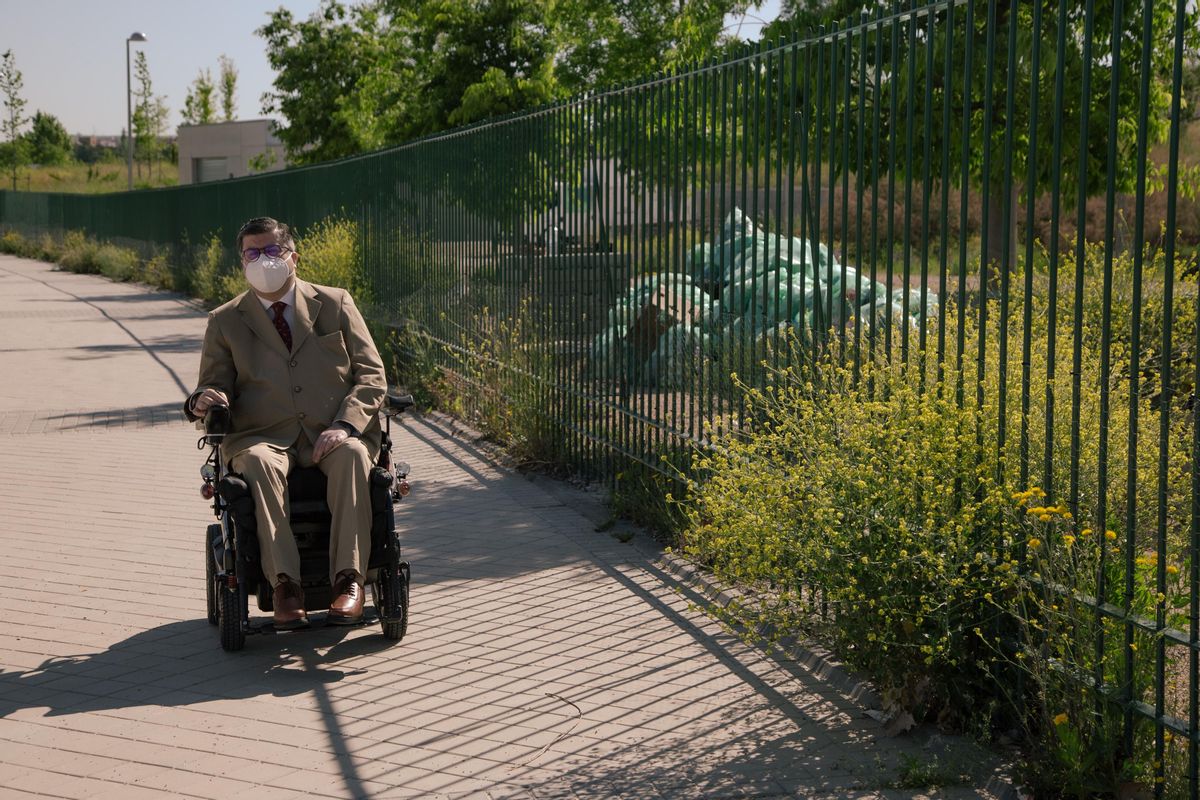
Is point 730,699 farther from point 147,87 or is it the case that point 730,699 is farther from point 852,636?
point 147,87

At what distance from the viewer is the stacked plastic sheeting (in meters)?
6.36

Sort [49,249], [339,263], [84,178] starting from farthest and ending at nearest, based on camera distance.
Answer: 1. [84,178]
2. [49,249]
3. [339,263]

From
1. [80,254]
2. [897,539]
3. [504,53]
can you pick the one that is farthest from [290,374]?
[80,254]

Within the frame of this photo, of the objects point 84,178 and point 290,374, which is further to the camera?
point 84,178

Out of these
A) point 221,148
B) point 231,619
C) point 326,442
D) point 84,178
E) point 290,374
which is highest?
point 221,148

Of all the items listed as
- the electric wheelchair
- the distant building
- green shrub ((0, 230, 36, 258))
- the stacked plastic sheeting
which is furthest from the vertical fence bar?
the distant building

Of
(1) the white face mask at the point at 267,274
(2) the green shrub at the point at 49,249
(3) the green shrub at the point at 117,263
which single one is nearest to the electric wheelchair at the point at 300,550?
(1) the white face mask at the point at 267,274

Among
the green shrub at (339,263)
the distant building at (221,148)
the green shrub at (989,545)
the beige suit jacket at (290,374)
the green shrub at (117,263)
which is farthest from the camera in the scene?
the distant building at (221,148)

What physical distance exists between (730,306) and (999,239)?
15.1 feet

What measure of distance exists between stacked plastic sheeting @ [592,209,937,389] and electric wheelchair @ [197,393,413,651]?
1963mm

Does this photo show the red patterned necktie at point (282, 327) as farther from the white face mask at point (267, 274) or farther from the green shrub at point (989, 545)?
the green shrub at point (989, 545)

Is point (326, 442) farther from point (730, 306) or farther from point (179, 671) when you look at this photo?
point (730, 306)

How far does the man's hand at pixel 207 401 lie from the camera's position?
604cm

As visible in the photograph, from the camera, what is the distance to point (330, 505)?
5.89m
